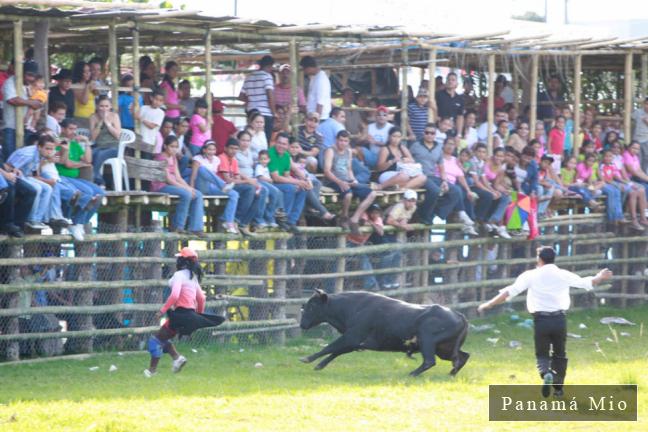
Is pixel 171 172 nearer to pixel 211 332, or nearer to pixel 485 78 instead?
pixel 211 332

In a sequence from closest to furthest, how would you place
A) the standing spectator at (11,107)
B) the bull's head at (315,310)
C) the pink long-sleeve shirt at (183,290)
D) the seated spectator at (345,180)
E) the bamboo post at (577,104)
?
the pink long-sleeve shirt at (183,290)
the bull's head at (315,310)
the standing spectator at (11,107)
the seated spectator at (345,180)
the bamboo post at (577,104)

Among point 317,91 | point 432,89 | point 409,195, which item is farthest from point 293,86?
point 432,89

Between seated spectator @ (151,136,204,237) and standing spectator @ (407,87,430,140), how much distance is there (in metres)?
5.39

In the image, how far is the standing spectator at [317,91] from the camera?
21766mm

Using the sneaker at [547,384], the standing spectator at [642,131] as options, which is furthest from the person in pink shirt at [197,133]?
the standing spectator at [642,131]

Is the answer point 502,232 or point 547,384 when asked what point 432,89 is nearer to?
point 502,232

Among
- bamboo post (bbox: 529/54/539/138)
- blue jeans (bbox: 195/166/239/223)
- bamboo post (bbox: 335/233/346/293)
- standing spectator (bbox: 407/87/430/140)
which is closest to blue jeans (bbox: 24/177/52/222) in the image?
blue jeans (bbox: 195/166/239/223)

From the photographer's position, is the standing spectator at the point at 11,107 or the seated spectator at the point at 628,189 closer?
the standing spectator at the point at 11,107

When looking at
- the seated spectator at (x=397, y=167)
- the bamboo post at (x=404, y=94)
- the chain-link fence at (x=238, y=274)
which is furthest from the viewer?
the bamboo post at (x=404, y=94)

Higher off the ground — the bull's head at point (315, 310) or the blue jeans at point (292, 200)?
the blue jeans at point (292, 200)

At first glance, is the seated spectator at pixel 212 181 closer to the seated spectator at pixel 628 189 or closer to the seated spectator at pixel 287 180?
the seated spectator at pixel 287 180

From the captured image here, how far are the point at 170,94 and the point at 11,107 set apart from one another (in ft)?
11.6

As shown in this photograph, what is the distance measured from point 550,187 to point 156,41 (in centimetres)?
727

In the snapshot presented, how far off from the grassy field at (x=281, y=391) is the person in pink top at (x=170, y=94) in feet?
11.6
